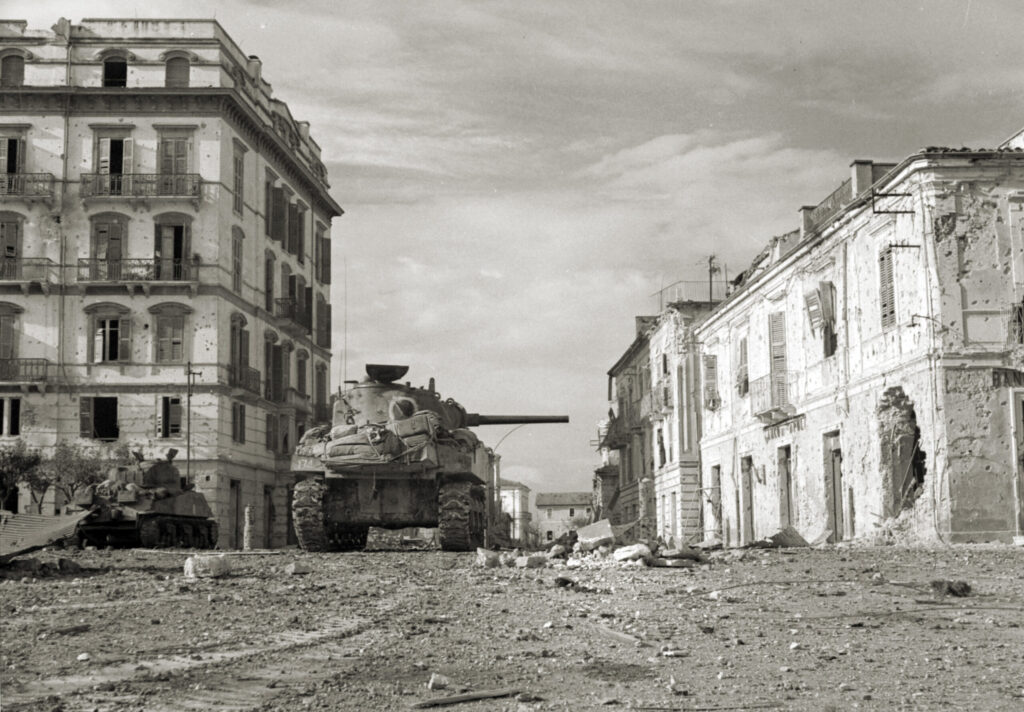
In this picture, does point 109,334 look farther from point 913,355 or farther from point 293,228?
point 913,355

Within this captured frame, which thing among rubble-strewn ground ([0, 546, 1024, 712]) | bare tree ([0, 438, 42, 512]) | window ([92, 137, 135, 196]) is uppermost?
window ([92, 137, 135, 196])

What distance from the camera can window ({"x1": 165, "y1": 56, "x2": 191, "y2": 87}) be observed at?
42250 millimetres

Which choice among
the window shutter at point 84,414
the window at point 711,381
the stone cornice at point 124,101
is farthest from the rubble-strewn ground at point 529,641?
the stone cornice at point 124,101

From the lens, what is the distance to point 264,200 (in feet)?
153

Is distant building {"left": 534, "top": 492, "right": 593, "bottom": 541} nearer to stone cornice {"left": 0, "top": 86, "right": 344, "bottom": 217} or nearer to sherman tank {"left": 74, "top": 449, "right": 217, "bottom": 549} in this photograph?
stone cornice {"left": 0, "top": 86, "right": 344, "bottom": 217}

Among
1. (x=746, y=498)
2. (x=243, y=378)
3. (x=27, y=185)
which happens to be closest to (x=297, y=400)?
(x=243, y=378)

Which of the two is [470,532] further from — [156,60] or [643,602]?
[156,60]

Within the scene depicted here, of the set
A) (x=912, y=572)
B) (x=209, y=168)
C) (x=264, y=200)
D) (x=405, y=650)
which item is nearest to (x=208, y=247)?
(x=209, y=168)

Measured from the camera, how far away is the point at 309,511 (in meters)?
22.3

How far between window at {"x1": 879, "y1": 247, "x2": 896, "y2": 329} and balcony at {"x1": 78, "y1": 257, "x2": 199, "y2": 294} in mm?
25335

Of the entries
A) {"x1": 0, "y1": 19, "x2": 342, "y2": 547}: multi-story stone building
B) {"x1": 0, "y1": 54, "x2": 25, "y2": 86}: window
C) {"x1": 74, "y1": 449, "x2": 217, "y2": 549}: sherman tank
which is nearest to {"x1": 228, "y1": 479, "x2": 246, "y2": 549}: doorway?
{"x1": 0, "y1": 19, "x2": 342, "y2": 547}: multi-story stone building

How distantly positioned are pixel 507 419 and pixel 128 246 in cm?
1825

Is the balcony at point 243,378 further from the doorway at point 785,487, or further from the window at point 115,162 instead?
the doorway at point 785,487

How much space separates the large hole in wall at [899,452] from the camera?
21469 mm
